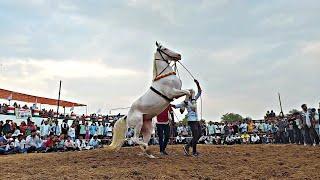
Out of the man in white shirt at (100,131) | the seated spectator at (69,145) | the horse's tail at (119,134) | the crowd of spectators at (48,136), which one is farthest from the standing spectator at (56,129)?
the horse's tail at (119,134)

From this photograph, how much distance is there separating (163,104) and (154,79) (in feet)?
2.46

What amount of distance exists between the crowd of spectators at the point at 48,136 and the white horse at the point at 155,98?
696 centimetres

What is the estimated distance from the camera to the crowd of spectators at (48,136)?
634 inches

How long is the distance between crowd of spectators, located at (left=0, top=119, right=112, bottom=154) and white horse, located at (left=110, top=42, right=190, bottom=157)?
696 cm

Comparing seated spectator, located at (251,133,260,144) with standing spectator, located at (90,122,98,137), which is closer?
standing spectator, located at (90,122,98,137)

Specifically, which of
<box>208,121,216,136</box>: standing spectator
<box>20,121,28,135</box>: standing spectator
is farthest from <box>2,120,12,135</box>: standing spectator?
<box>208,121,216,136</box>: standing spectator

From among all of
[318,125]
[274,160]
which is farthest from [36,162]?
[318,125]

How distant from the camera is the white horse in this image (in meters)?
9.91

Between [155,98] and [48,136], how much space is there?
32.4 feet

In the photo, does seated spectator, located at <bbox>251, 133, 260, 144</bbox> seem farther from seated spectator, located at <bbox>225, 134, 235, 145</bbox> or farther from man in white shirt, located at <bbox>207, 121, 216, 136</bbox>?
man in white shirt, located at <bbox>207, 121, 216, 136</bbox>

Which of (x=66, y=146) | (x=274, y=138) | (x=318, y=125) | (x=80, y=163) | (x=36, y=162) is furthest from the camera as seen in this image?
(x=274, y=138)

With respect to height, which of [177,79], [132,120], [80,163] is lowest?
[80,163]

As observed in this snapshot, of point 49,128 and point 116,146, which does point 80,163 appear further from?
point 49,128

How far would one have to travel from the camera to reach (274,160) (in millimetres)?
9531
